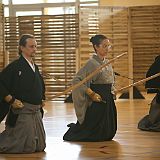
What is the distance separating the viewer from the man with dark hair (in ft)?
14.5

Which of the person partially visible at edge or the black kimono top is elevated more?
the black kimono top

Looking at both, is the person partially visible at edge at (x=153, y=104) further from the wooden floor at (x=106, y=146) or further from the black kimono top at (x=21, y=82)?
the black kimono top at (x=21, y=82)

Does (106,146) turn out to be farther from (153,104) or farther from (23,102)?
(153,104)

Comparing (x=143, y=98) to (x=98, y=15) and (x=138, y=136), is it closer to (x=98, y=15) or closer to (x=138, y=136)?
(x=98, y=15)

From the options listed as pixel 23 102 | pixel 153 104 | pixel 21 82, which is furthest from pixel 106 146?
pixel 153 104

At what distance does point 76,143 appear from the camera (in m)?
5.05

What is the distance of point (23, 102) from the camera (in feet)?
14.6

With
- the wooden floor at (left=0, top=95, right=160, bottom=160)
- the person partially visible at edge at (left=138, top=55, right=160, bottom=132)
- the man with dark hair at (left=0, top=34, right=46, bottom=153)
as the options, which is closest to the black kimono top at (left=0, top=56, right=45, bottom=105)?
the man with dark hair at (left=0, top=34, right=46, bottom=153)

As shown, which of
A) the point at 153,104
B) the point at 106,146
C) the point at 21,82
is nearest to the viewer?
the point at 21,82

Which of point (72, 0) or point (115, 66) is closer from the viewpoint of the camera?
point (115, 66)

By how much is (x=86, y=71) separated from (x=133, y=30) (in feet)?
17.7

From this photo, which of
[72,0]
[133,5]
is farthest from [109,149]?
[72,0]

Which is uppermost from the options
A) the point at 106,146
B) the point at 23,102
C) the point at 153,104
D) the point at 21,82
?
the point at 21,82

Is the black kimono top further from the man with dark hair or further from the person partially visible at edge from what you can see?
the person partially visible at edge
